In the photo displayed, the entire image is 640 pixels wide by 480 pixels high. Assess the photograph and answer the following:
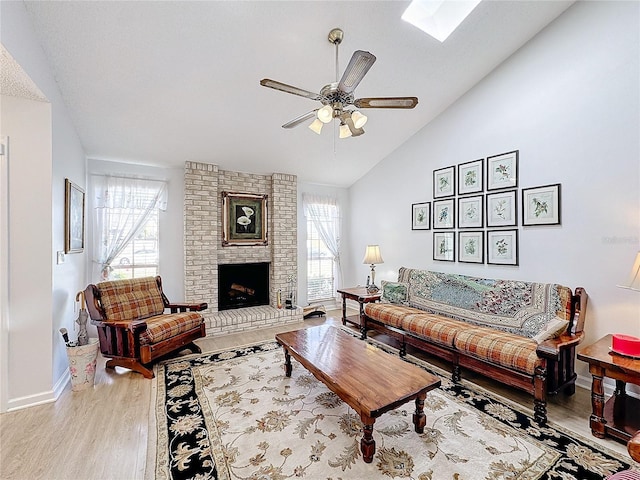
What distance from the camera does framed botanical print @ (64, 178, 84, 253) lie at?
2797mm

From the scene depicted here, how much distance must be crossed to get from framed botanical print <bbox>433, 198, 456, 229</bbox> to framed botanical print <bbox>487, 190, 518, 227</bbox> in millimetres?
468

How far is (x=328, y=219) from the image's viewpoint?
220 inches

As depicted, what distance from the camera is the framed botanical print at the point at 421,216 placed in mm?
4125

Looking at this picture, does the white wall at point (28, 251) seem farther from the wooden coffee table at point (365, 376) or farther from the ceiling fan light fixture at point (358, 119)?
the ceiling fan light fixture at point (358, 119)

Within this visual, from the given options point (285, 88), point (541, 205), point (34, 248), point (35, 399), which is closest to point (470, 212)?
point (541, 205)

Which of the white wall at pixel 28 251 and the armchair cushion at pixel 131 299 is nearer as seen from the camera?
the white wall at pixel 28 251

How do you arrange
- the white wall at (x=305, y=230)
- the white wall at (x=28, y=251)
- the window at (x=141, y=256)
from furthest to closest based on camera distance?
the white wall at (x=305, y=230) < the window at (x=141, y=256) < the white wall at (x=28, y=251)

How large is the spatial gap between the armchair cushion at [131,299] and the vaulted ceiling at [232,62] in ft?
5.80

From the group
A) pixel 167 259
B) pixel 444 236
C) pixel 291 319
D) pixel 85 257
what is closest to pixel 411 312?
pixel 444 236

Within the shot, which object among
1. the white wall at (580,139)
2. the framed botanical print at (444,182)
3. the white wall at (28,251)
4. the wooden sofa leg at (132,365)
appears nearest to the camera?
the white wall at (28,251)

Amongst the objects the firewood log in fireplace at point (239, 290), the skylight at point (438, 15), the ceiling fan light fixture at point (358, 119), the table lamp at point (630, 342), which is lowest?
the firewood log in fireplace at point (239, 290)

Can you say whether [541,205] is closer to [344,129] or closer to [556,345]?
[556,345]

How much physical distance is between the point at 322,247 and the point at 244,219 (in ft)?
5.31

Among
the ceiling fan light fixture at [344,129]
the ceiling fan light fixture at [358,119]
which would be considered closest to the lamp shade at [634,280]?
the ceiling fan light fixture at [358,119]
